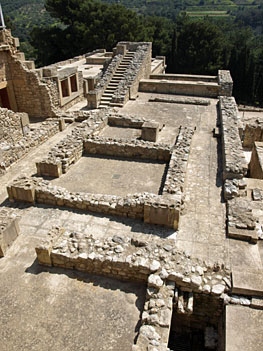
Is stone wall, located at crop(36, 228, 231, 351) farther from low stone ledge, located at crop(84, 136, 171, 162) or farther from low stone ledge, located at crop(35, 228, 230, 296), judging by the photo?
low stone ledge, located at crop(84, 136, 171, 162)

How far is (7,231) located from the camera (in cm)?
660

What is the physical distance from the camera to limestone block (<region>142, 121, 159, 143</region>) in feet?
38.8

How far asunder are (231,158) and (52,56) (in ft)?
106

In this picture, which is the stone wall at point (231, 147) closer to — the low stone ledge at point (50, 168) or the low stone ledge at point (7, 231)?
the low stone ledge at point (50, 168)

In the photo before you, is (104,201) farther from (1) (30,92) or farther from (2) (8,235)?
(1) (30,92)

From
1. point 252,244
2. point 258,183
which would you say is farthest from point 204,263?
point 258,183

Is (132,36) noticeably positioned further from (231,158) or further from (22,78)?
(231,158)

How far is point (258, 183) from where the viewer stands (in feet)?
31.2

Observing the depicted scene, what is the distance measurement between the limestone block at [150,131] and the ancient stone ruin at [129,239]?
4cm

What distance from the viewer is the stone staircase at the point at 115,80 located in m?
16.9

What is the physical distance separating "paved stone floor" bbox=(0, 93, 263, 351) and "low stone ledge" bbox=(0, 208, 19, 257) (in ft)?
0.53

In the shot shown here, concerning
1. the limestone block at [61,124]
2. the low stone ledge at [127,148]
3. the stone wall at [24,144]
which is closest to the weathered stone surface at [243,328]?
the low stone ledge at [127,148]

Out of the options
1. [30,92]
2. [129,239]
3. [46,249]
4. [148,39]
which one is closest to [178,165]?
[129,239]

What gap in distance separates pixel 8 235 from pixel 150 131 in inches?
281
